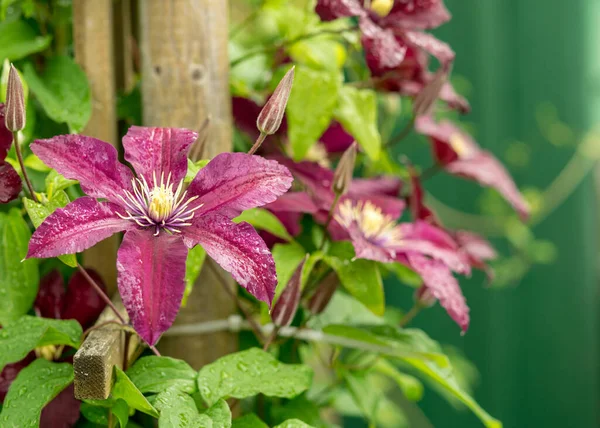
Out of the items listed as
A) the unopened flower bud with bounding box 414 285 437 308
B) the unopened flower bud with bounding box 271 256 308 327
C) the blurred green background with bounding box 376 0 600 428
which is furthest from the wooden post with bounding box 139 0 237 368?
the blurred green background with bounding box 376 0 600 428

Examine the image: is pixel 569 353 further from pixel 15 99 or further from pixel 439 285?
pixel 15 99

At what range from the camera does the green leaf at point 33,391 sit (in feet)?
1.44

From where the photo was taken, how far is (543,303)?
156 centimetres

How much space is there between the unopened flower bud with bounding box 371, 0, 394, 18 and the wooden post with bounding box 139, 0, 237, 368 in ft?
0.46

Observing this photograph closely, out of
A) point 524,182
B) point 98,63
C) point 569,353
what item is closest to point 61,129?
point 98,63

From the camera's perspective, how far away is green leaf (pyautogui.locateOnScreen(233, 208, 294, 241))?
1.78ft

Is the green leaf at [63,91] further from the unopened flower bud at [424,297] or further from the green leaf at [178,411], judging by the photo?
the unopened flower bud at [424,297]

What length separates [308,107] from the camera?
60cm

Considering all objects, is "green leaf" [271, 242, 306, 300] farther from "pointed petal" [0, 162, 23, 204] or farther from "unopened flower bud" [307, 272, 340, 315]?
"pointed petal" [0, 162, 23, 204]

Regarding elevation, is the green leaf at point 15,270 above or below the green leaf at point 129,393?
above

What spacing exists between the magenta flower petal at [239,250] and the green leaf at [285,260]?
0.37 ft

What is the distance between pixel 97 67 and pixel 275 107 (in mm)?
254

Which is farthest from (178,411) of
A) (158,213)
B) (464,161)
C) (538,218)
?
(538,218)

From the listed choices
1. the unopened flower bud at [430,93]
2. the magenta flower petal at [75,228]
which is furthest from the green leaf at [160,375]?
the unopened flower bud at [430,93]
